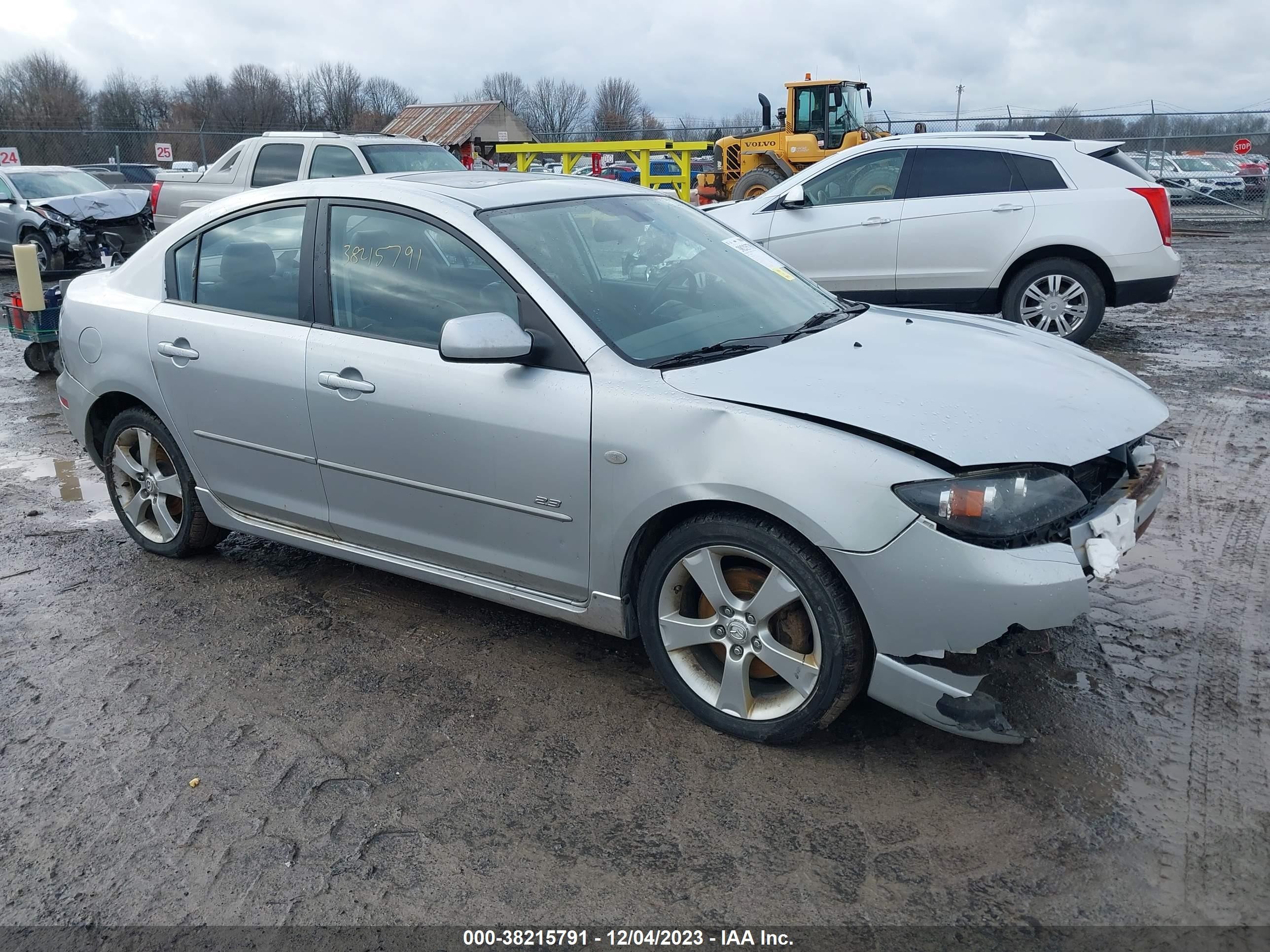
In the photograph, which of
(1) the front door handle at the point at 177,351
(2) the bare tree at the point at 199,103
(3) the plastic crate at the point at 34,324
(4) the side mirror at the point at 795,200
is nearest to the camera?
(1) the front door handle at the point at 177,351

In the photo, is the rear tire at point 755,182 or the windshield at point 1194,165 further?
the windshield at point 1194,165

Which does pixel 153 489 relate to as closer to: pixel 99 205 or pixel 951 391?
pixel 951 391

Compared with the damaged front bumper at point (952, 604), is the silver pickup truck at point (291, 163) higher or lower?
higher

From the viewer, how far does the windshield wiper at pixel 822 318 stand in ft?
12.0

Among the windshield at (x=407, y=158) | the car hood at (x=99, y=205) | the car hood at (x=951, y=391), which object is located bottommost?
the car hood at (x=951, y=391)

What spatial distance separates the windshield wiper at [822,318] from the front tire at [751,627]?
90 centimetres

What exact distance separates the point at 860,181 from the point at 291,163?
721 cm

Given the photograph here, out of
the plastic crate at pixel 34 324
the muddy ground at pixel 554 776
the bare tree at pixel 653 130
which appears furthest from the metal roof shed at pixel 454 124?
the muddy ground at pixel 554 776

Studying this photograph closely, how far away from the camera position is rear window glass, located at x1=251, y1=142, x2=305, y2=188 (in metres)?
12.3

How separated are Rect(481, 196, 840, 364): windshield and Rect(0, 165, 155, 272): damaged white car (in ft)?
39.6

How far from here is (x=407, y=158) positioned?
41.5ft

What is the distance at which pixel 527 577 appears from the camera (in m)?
3.48

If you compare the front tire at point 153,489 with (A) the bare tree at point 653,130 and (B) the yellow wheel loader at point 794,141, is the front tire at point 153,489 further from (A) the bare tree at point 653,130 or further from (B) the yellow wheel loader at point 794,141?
(A) the bare tree at point 653,130

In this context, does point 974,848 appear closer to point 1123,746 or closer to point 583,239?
point 1123,746
